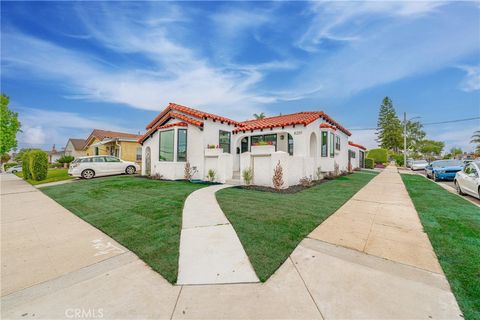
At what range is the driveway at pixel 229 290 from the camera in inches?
79.7

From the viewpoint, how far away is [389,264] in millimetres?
2926

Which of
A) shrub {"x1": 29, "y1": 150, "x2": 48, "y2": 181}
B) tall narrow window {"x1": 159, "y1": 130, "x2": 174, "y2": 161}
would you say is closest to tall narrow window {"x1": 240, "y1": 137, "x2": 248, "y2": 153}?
tall narrow window {"x1": 159, "y1": 130, "x2": 174, "y2": 161}

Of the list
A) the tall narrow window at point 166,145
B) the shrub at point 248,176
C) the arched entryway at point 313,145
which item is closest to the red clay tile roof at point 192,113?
the tall narrow window at point 166,145

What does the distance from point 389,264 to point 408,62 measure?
15963 millimetres

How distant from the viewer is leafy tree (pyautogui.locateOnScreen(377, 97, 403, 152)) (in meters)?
45.0

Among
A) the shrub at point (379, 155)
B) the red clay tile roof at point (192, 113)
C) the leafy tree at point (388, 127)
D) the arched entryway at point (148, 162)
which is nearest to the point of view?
the red clay tile roof at point (192, 113)

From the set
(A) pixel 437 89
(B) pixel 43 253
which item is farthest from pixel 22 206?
(A) pixel 437 89

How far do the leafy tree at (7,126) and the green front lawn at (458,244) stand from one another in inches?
1620

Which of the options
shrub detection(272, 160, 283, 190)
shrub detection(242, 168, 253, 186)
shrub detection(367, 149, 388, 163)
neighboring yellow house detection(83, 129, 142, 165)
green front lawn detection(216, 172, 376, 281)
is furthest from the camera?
shrub detection(367, 149, 388, 163)

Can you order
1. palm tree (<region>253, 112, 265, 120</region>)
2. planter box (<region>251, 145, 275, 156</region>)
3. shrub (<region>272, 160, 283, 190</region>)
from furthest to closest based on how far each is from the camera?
palm tree (<region>253, 112, 265, 120</region>) < planter box (<region>251, 145, 275, 156</region>) < shrub (<region>272, 160, 283, 190</region>)

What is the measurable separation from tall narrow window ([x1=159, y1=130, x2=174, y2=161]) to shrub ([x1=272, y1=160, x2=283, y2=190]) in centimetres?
727

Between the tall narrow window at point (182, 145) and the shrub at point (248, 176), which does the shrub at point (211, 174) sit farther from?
the shrub at point (248, 176)

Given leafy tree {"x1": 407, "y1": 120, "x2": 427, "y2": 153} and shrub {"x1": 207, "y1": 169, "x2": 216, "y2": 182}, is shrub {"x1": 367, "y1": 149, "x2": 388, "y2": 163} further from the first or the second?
shrub {"x1": 207, "y1": 169, "x2": 216, "y2": 182}

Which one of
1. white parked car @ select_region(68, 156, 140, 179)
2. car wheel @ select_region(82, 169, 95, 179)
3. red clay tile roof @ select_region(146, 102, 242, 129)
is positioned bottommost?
car wheel @ select_region(82, 169, 95, 179)
